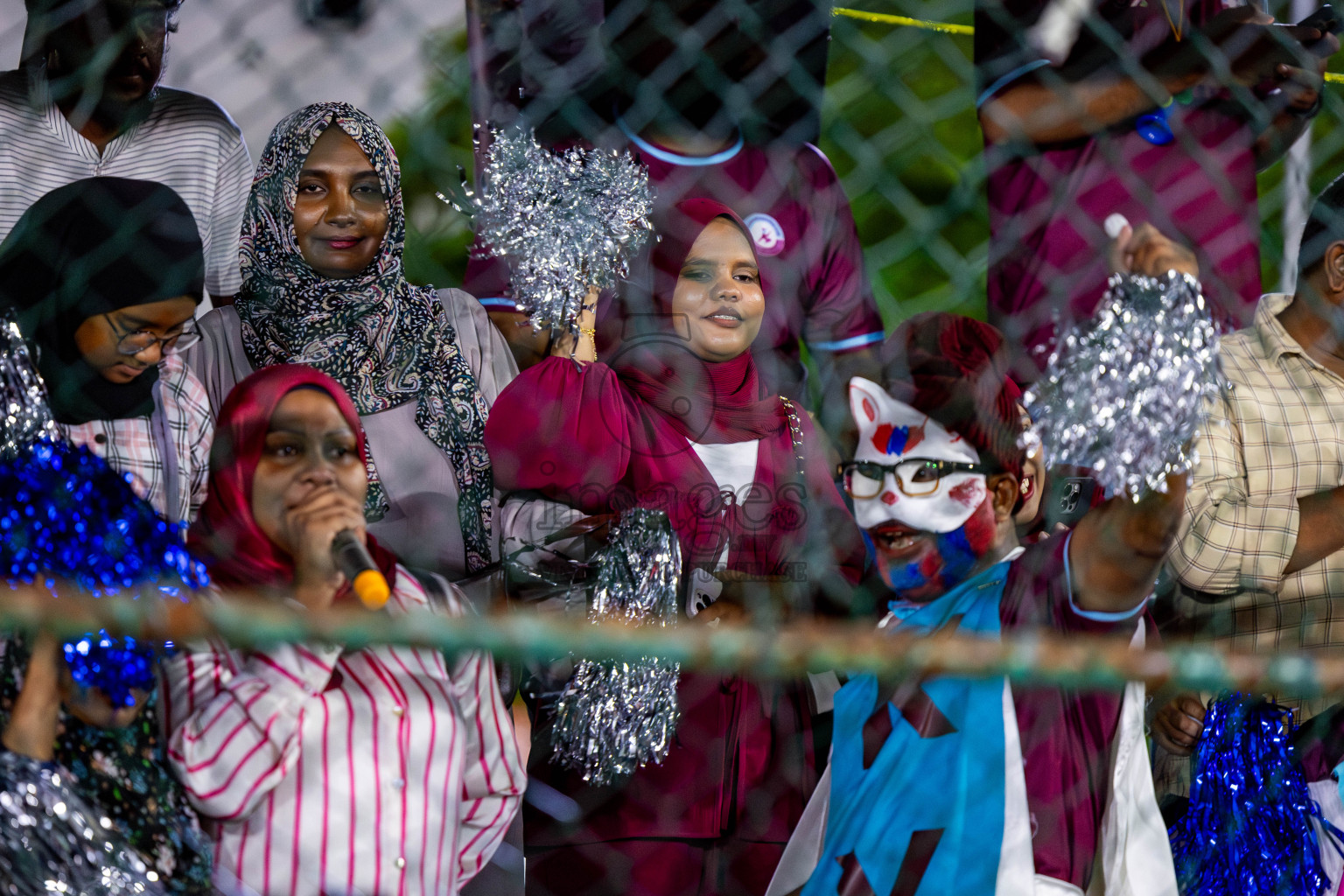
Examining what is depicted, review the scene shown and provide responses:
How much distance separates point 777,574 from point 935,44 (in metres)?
0.91

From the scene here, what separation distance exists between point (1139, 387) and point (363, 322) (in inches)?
32.1

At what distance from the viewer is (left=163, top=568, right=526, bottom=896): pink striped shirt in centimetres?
120

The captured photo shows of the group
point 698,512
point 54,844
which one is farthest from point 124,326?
point 698,512

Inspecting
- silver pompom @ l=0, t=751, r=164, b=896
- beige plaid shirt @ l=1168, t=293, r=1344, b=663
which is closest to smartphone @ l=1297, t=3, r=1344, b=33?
beige plaid shirt @ l=1168, t=293, r=1344, b=663

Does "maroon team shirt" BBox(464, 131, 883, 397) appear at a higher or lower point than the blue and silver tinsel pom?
higher

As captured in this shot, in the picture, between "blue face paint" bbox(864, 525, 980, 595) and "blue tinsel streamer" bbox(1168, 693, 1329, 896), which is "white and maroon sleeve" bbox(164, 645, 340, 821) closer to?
"blue face paint" bbox(864, 525, 980, 595)

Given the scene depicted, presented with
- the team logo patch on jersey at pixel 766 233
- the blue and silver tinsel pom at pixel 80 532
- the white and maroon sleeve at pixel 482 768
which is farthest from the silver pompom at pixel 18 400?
the team logo patch on jersey at pixel 766 233

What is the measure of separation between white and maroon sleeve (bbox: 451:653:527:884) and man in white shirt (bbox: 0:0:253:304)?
23.4 inches

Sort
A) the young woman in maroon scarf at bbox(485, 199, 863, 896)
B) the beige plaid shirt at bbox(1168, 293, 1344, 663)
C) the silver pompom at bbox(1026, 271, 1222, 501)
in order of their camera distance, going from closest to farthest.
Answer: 1. the silver pompom at bbox(1026, 271, 1222, 501)
2. the young woman in maroon scarf at bbox(485, 199, 863, 896)
3. the beige plaid shirt at bbox(1168, 293, 1344, 663)

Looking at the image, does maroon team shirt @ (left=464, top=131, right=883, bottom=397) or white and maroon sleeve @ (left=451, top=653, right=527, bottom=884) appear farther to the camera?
maroon team shirt @ (left=464, top=131, right=883, bottom=397)

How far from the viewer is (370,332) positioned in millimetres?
1570

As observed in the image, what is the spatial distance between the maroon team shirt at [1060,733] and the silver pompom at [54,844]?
83cm

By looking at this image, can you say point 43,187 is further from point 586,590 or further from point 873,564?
point 873,564

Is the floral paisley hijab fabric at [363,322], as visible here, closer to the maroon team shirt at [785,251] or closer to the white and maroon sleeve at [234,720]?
the maroon team shirt at [785,251]
